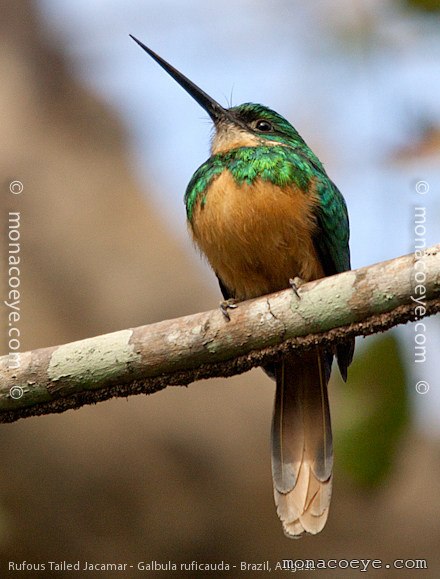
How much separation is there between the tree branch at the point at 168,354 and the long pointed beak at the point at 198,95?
141cm

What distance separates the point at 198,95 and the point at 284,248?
1010mm

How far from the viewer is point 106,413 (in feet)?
15.5

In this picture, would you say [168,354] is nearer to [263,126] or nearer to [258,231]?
[258,231]

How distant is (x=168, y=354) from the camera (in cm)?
239

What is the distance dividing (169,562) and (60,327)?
1355 mm

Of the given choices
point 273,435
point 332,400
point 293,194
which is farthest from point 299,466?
point 332,400

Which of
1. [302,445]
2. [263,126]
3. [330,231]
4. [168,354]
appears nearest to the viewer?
[168,354]

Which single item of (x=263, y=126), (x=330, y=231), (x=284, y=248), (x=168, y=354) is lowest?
(x=168, y=354)

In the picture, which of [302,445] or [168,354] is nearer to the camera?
[168,354]

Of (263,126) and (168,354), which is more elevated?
(263,126)

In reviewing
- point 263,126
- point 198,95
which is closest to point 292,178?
point 263,126

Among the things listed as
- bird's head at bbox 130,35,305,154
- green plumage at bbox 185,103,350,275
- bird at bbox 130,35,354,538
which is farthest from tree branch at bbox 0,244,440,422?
bird's head at bbox 130,35,305,154

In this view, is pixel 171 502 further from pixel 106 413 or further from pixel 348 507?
pixel 348 507

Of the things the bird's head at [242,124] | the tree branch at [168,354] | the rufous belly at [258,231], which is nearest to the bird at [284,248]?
the rufous belly at [258,231]
